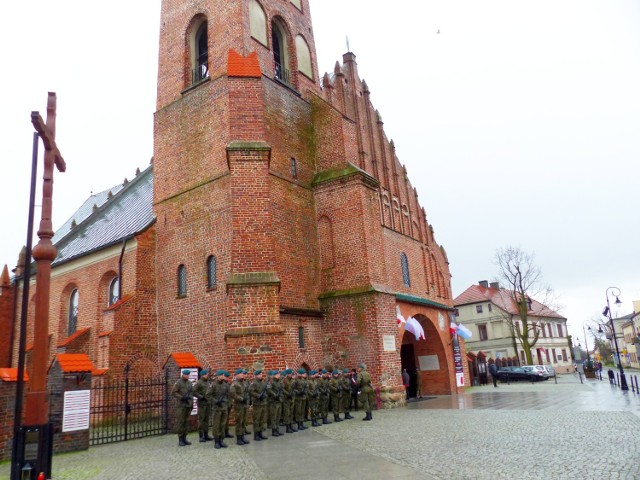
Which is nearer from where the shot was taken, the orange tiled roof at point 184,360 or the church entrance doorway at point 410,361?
the orange tiled roof at point 184,360

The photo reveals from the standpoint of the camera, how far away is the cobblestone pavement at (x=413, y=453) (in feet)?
22.8

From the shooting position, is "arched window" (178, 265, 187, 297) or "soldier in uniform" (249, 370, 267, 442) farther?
"arched window" (178, 265, 187, 297)

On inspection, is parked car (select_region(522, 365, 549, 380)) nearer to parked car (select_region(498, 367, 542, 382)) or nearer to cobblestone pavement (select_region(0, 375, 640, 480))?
parked car (select_region(498, 367, 542, 382))

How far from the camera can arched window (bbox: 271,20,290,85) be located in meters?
20.0

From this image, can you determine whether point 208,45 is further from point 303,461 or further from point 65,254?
point 303,461

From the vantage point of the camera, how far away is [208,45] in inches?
741

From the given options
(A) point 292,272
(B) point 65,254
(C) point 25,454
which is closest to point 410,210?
(A) point 292,272

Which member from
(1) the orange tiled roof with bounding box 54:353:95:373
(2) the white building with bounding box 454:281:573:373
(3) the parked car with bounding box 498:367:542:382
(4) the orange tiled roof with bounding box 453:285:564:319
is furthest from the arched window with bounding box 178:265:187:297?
(4) the orange tiled roof with bounding box 453:285:564:319

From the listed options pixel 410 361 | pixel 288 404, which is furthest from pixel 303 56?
pixel 288 404

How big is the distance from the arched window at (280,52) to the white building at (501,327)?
3824 centimetres

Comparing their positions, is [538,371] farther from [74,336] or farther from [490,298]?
[74,336]

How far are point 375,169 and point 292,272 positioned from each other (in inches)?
301

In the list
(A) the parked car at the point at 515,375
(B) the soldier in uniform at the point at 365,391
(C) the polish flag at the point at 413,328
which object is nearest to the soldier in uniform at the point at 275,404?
(B) the soldier in uniform at the point at 365,391

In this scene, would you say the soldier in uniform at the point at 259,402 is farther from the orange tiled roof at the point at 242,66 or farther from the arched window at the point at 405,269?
the arched window at the point at 405,269
